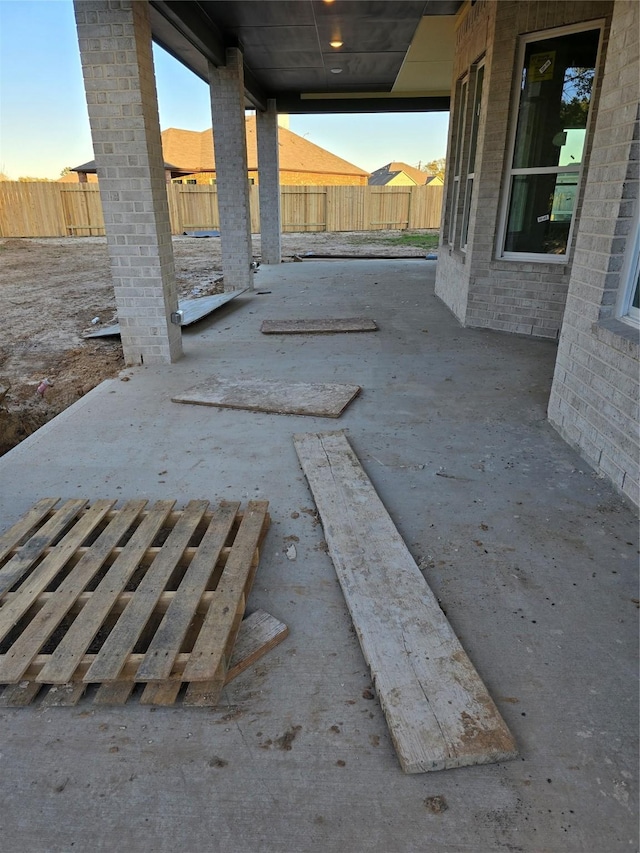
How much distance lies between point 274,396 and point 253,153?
95.6 ft

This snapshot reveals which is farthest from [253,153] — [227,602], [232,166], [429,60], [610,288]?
[227,602]

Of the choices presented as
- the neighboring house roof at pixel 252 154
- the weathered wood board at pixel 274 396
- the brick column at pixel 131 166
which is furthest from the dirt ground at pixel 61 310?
the neighboring house roof at pixel 252 154

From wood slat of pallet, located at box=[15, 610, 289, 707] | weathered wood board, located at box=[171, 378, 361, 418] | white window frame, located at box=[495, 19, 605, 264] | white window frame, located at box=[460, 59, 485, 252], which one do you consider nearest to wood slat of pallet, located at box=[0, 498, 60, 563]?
wood slat of pallet, located at box=[15, 610, 289, 707]

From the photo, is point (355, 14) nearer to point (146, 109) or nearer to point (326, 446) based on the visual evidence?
point (146, 109)

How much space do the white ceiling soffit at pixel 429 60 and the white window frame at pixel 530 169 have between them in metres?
2.32

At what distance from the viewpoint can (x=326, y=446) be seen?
140 inches

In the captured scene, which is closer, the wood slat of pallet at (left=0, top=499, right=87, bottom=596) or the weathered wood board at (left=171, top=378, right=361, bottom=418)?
the wood slat of pallet at (left=0, top=499, right=87, bottom=596)

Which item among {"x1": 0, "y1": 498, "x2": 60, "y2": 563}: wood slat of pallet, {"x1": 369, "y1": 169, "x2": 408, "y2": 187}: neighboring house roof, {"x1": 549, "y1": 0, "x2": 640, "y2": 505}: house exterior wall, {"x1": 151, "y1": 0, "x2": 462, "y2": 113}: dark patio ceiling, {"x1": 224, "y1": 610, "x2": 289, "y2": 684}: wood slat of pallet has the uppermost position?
{"x1": 369, "y1": 169, "x2": 408, "y2": 187}: neighboring house roof

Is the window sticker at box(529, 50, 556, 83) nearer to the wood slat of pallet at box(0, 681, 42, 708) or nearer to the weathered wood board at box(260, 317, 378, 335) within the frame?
the weathered wood board at box(260, 317, 378, 335)

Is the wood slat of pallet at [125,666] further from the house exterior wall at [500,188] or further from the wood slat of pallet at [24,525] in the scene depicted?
the house exterior wall at [500,188]

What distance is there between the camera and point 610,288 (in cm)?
317

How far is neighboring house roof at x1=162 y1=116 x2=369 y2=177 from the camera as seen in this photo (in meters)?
30.1

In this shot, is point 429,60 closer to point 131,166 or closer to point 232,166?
point 232,166

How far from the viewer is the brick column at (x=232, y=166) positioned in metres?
8.57
